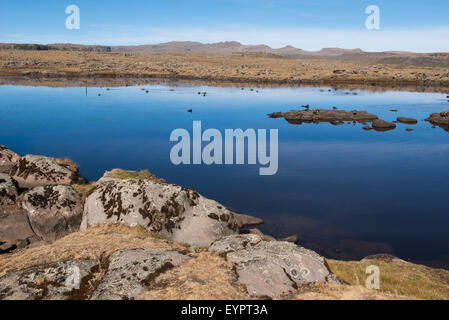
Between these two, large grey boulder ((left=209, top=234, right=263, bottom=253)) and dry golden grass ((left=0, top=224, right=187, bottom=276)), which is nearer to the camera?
dry golden grass ((left=0, top=224, right=187, bottom=276))

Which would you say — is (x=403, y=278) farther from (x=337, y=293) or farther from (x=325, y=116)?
(x=325, y=116)

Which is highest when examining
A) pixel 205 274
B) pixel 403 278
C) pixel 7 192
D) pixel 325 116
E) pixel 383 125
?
pixel 325 116

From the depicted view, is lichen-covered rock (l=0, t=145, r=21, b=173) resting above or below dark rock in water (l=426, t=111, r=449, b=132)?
below

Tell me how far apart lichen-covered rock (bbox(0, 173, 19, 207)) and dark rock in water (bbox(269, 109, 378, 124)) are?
47.0 meters

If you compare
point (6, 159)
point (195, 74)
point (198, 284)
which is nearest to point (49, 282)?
point (198, 284)

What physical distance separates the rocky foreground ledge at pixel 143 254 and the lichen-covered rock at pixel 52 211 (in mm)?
48

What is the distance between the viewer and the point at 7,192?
1867cm

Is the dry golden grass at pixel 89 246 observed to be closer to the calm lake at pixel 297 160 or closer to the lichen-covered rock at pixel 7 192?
the lichen-covered rock at pixel 7 192

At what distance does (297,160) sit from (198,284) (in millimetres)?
29792

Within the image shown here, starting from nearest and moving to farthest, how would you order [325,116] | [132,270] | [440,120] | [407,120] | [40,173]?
[132,270] → [40,173] → [440,120] → [407,120] → [325,116]

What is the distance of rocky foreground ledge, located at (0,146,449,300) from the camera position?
9.39 m

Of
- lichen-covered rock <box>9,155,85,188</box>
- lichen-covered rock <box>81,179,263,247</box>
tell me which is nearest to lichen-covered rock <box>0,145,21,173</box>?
lichen-covered rock <box>9,155,85,188</box>

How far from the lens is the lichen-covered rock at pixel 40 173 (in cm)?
2233

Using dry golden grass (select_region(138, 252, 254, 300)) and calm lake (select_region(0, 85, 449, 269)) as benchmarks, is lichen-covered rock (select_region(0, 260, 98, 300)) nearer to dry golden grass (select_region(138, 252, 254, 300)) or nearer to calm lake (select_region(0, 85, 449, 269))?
dry golden grass (select_region(138, 252, 254, 300))
